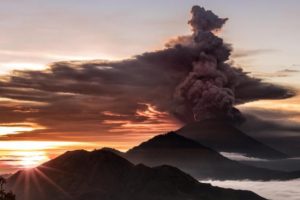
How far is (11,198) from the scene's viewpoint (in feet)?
223

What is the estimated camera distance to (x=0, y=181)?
6781 cm

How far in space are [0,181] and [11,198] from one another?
2.58m
